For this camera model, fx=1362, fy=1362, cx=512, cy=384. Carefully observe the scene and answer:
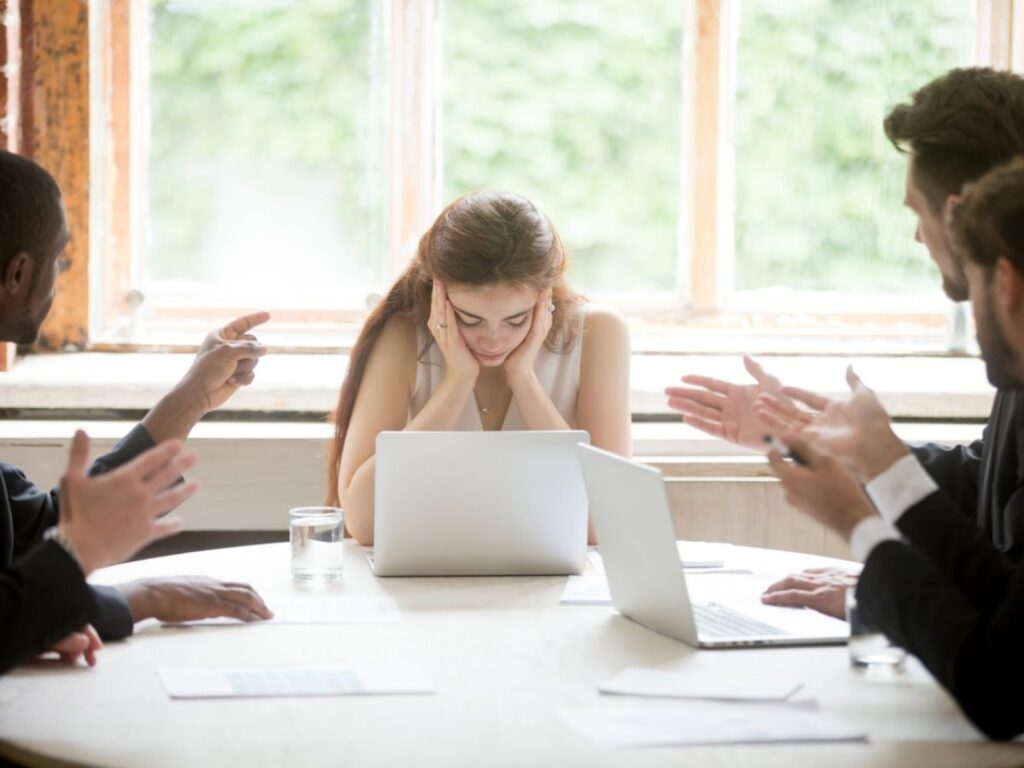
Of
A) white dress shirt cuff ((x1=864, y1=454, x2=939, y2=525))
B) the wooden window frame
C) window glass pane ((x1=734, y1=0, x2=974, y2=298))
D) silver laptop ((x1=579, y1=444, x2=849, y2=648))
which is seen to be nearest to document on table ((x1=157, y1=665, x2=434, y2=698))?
silver laptop ((x1=579, y1=444, x2=849, y2=648))

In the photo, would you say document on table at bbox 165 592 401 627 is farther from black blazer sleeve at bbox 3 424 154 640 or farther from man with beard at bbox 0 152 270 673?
black blazer sleeve at bbox 3 424 154 640

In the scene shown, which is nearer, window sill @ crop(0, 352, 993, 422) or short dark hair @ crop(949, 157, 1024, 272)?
short dark hair @ crop(949, 157, 1024, 272)

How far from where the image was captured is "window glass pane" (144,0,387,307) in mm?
3326

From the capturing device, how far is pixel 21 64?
3.21 m

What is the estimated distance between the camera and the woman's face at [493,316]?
248cm

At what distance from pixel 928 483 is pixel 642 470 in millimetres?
323

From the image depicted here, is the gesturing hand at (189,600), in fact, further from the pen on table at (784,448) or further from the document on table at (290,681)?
the pen on table at (784,448)

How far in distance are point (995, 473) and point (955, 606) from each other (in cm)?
65

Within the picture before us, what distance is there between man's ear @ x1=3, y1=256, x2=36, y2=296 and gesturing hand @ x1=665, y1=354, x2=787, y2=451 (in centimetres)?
96

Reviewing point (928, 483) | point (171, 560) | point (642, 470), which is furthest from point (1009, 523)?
point (171, 560)

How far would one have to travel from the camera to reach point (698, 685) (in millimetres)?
1469

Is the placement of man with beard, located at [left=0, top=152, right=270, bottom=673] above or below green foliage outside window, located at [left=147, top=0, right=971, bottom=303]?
below

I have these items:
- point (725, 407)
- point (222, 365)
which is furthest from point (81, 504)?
point (725, 407)

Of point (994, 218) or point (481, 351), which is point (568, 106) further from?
point (994, 218)
